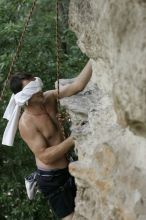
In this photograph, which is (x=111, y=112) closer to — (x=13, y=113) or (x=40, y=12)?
(x=13, y=113)

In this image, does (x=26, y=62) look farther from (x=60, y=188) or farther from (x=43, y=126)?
(x=60, y=188)

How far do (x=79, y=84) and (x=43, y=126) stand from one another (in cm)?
51

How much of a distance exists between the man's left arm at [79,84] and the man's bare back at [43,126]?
0.63 feet

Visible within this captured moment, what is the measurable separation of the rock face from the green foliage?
7.07 feet

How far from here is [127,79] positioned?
8.43 ft

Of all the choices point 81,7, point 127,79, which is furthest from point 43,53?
point 127,79

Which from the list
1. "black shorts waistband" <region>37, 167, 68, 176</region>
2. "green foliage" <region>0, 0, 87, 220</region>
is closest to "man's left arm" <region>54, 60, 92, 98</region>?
"black shorts waistband" <region>37, 167, 68, 176</region>

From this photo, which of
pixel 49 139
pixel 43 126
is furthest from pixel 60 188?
pixel 43 126

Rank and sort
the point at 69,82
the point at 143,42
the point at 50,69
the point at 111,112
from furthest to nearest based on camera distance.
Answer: the point at 50,69 → the point at 69,82 → the point at 111,112 → the point at 143,42

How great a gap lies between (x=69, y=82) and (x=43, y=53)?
193 cm

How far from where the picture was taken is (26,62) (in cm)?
A: 625

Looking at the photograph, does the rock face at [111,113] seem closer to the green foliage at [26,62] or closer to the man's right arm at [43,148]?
the man's right arm at [43,148]

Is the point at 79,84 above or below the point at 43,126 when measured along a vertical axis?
above

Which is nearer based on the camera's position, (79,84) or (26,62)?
(79,84)
